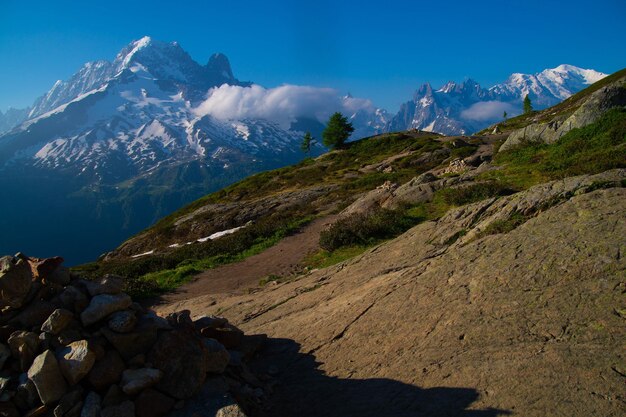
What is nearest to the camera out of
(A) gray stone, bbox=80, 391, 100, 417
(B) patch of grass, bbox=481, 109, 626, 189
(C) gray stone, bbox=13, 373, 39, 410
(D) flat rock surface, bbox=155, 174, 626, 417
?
(D) flat rock surface, bbox=155, 174, 626, 417

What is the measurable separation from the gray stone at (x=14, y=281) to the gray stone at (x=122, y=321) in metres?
2.00

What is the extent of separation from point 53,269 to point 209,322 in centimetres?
447

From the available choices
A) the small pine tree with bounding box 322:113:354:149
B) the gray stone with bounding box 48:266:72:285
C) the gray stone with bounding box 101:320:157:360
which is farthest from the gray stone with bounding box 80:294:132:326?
the small pine tree with bounding box 322:113:354:149

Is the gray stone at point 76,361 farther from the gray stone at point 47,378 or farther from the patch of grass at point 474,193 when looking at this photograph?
the patch of grass at point 474,193

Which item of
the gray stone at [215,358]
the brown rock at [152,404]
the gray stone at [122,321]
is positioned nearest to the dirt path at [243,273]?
the gray stone at [215,358]

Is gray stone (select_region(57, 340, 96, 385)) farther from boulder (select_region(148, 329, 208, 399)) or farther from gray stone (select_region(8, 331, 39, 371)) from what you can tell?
boulder (select_region(148, 329, 208, 399))

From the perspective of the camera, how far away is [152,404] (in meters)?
8.34

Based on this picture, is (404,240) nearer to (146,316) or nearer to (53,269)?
(146,316)

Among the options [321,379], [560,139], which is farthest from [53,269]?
[560,139]

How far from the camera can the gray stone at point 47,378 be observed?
26.1 ft

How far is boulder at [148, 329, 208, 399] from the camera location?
28.6 ft

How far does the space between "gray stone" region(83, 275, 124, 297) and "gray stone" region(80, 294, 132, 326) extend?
0.18 metres

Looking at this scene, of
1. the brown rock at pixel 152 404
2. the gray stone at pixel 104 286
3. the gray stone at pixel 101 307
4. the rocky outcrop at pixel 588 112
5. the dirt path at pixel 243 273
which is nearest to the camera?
the brown rock at pixel 152 404

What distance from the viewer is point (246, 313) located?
1669 cm
